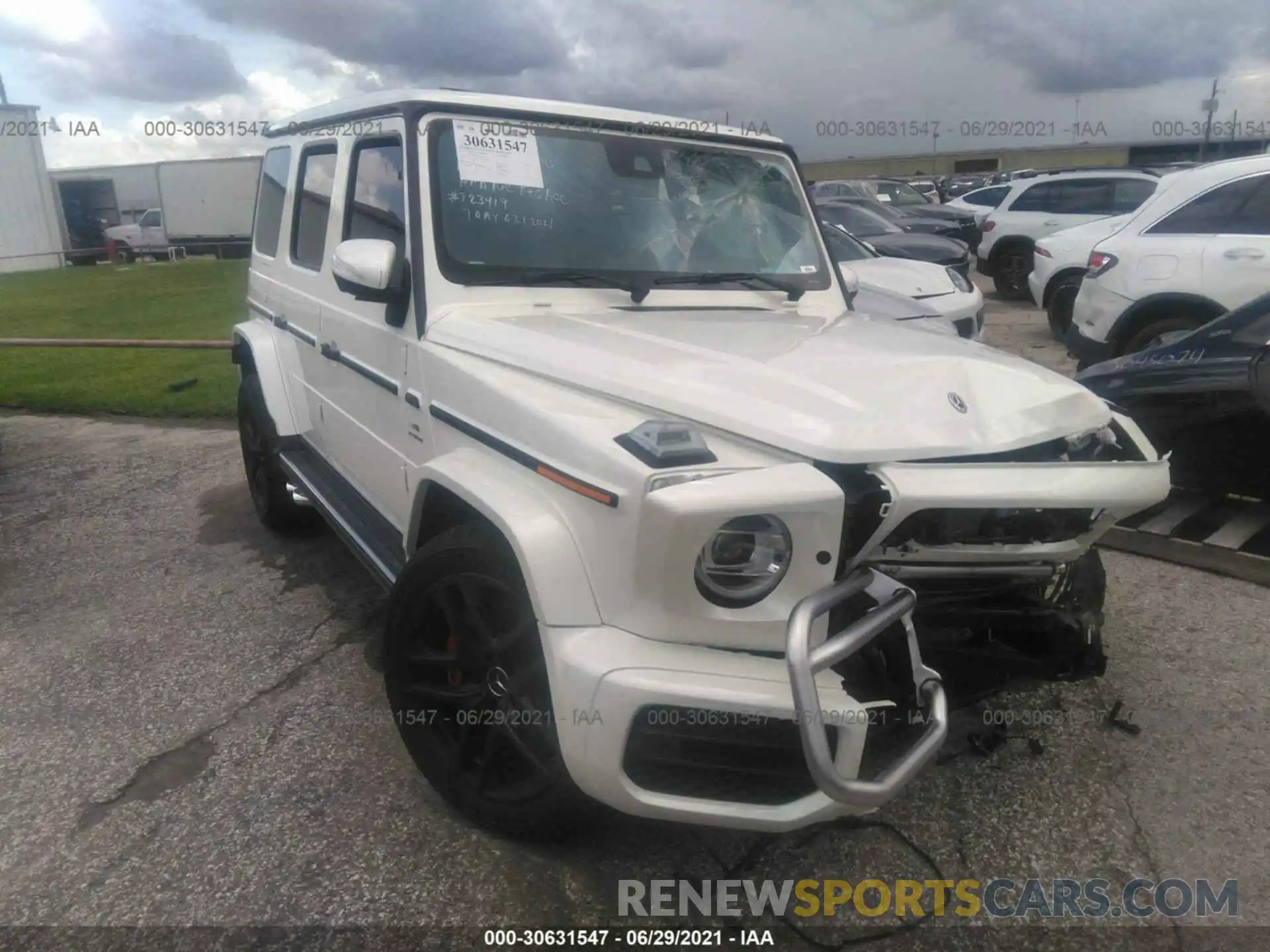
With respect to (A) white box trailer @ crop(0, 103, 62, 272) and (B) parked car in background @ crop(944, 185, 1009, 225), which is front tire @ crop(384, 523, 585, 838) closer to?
(B) parked car in background @ crop(944, 185, 1009, 225)

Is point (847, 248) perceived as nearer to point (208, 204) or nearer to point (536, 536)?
point (536, 536)

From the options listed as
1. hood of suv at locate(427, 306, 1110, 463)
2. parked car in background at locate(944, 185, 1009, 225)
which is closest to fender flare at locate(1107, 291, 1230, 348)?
hood of suv at locate(427, 306, 1110, 463)

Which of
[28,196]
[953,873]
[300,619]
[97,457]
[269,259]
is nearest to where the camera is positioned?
[953,873]

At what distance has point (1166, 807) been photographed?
2754mm

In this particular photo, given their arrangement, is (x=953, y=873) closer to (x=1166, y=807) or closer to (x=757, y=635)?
(x=1166, y=807)

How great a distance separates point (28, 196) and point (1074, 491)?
33.9m

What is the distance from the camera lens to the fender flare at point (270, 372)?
4469mm

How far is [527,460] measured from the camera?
93.1 inches

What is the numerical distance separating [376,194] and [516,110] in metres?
0.57

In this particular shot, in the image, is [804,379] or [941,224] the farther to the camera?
[941,224]

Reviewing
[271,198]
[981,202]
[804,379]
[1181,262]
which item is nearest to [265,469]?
[271,198]

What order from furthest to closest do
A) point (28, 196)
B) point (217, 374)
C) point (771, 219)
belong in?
point (28, 196) < point (217, 374) < point (771, 219)

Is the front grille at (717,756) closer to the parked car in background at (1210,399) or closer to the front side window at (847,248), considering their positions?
the parked car in background at (1210,399)

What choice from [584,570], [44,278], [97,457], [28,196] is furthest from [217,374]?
[28,196]
